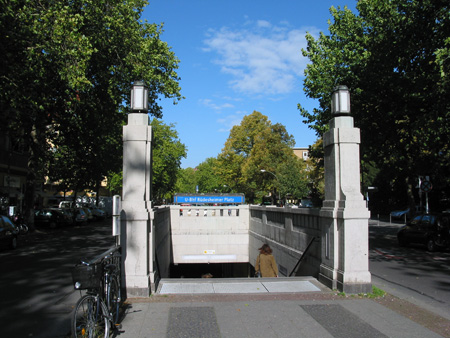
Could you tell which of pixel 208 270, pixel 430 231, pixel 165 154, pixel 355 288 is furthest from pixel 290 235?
pixel 165 154

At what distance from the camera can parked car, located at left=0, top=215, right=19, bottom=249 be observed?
15742mm

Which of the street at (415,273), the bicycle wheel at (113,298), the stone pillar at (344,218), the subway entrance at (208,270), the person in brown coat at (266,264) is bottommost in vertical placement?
the subway entrance at (208,270)

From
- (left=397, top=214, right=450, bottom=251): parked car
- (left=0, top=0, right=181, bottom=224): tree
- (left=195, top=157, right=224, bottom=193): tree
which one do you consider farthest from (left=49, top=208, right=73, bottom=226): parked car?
(left=195, top=157, right=224, bottom=193): tree

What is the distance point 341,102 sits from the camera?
7703 mm

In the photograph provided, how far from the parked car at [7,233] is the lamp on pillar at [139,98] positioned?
11.6 m

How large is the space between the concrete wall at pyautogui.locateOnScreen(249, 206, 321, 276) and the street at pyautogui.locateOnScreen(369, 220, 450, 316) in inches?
67.3

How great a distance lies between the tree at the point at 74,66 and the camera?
14516mm

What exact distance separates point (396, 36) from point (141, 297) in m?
15.6

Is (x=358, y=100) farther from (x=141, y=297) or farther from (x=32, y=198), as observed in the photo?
(x=32, y=198)

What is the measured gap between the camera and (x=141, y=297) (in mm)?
6770

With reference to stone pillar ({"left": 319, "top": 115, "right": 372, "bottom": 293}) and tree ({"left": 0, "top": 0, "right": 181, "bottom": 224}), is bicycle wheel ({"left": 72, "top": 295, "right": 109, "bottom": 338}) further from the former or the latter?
tree ({"left": 0, "top": 0, "right": 181, "bottom": 224})

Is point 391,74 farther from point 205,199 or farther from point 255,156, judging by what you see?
point 255,156

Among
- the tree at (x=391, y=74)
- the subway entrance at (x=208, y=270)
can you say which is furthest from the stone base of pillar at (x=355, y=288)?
the subway entrance at (x=208, y=270)

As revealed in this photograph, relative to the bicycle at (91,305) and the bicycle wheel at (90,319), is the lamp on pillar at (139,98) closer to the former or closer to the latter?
the bicycle at (91,305)
